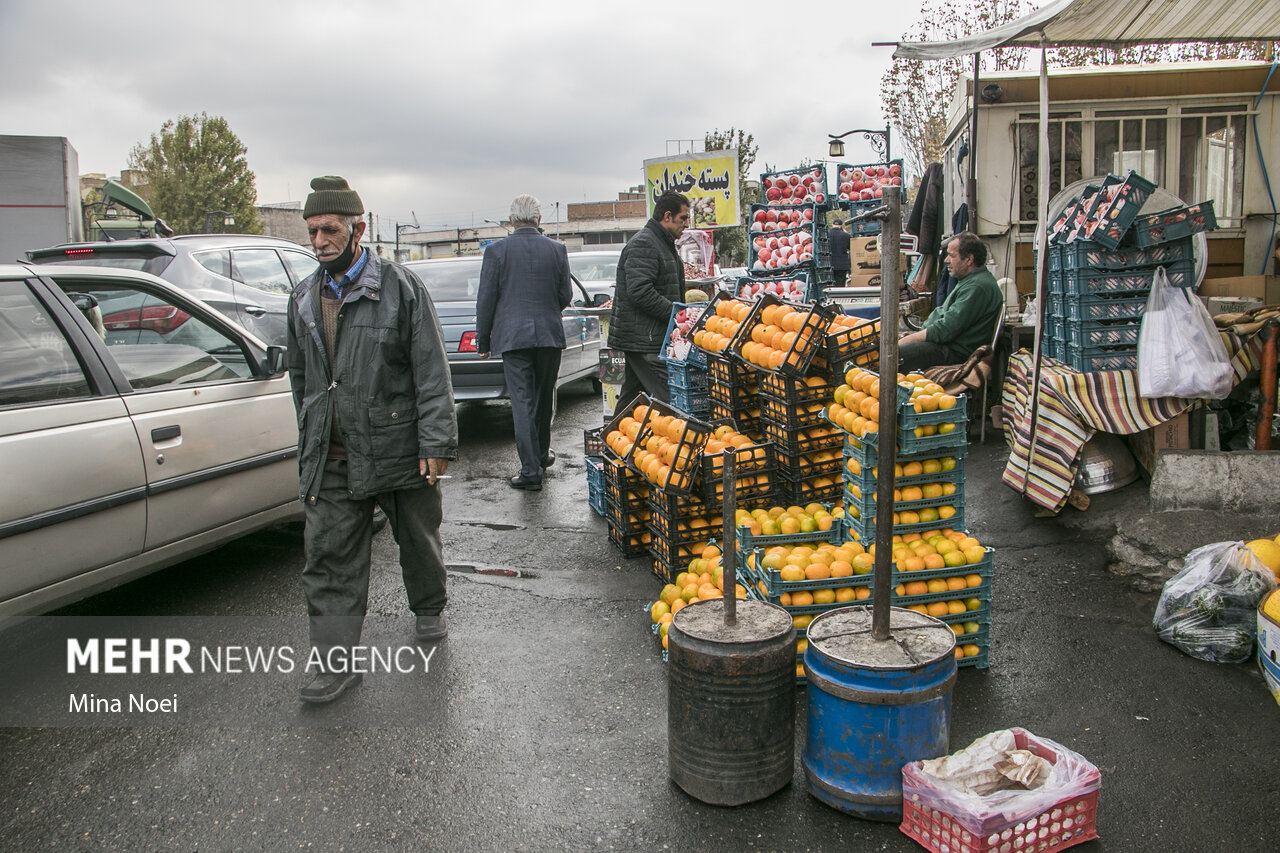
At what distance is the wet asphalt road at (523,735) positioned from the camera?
2969mm

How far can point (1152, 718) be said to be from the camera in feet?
11.7

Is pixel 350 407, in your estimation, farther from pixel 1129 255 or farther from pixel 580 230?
pixel 580 230

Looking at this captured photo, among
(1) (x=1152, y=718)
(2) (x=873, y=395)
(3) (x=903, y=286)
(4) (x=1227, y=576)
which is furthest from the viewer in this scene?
(3) (x=903, y=286)

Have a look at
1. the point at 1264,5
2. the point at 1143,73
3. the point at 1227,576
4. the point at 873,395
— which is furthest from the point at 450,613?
the point at 1143,73

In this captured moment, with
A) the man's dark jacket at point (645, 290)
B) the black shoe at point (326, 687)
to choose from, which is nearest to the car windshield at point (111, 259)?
the man's dark jacket at point (645, 290)

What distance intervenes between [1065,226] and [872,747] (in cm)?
431

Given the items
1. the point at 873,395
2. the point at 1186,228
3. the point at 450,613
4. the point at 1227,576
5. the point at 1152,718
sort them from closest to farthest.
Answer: the point at 1152,718 < the point at 1227,576 < the point at 873,395 < the point at 450,613 < the point at 1186,228

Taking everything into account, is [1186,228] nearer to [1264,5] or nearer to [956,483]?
[1264,5]

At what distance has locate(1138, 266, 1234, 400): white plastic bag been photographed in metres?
5.30

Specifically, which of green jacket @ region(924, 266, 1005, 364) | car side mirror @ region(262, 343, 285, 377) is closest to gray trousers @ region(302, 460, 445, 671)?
car side mirror @ region(262, 343, 285, 377)

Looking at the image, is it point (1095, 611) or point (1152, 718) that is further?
point (1095, 611)

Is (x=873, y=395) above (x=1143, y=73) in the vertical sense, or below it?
below

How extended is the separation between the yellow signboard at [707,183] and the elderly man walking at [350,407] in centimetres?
847

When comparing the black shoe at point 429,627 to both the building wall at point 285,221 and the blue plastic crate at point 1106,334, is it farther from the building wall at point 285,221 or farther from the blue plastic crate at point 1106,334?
the building wall at point 285,221
